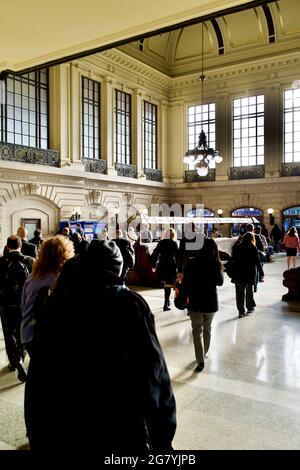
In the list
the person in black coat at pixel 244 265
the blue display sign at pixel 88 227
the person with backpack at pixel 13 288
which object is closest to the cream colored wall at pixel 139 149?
Result: the blue display sign at pixel 88 227

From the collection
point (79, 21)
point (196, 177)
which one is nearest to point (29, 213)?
point (196, 177)

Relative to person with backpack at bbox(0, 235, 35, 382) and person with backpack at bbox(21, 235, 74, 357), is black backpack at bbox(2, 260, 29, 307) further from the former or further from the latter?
person with backpack at bbox(21, 235, 74, 357)

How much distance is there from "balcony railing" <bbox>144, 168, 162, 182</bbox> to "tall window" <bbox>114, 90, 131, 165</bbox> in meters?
1.56

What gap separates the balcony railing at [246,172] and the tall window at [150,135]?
186 inches

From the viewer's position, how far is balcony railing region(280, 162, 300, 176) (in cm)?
2194

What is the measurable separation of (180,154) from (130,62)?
20.9 feet

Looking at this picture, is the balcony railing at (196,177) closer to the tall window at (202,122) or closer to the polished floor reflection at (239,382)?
the tall window at (202,122)

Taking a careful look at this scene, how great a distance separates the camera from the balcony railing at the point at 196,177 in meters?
24.2

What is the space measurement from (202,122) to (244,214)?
6263 millimetres

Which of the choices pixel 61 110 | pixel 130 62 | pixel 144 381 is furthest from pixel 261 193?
pixel 144 381

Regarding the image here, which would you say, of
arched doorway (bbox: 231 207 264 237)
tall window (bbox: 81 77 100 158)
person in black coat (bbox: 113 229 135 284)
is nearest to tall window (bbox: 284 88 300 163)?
arched doorway (bbox: 231 207 264 237)

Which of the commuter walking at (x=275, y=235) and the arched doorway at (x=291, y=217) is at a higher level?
the arched doorway at (x=291, y=217)

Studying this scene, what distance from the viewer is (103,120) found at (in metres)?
20.5

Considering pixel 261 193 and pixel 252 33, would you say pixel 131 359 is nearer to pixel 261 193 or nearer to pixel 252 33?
pixel 261 193
